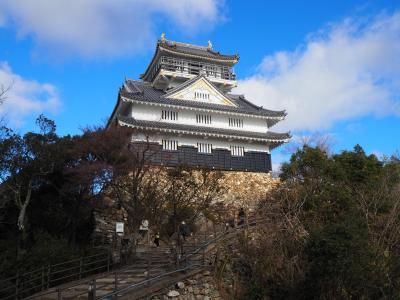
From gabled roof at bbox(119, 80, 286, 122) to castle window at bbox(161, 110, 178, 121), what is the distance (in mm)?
Answer: 815

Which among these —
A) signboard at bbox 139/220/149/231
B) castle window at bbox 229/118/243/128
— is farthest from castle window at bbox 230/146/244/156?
signboard at bbox 139/220/149/231

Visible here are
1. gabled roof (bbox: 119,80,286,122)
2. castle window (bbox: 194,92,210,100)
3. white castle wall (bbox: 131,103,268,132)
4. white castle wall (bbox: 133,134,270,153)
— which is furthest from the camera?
castle window (bbox: 194,92,210,100)

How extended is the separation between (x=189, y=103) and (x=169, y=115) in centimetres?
178

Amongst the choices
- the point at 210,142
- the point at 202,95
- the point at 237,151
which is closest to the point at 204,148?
the point at 210,142

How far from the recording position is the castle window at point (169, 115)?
30.6m

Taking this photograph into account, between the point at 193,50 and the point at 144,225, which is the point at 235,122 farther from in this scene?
the point at 144,225

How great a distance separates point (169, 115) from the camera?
101 feet

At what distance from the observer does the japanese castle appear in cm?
2850

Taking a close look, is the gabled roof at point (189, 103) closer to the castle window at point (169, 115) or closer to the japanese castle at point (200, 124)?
the japanese castle at point (200, 124)

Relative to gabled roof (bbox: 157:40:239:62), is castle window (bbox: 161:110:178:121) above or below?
below

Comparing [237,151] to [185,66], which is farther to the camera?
[185,66]

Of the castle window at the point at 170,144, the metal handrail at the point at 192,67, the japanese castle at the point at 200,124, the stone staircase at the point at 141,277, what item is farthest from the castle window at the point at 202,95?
the stone staircase at the point at 141,277

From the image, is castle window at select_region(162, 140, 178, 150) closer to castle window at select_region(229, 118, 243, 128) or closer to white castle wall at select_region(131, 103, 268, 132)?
white castle wall at select_region(131, 103, 268, 132)

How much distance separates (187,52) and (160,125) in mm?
13669
